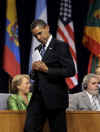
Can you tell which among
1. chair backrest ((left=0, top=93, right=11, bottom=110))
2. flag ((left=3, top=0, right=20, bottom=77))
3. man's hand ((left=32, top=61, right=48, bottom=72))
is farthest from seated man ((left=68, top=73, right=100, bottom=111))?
flag ((left=3, top=0, right=20, bottom=77))

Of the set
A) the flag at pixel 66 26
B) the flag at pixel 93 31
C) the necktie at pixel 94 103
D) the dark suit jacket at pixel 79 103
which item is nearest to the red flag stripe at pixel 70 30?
the flag at pixel 66 26

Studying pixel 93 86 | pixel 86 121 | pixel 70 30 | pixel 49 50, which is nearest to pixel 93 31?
pixel 70 30

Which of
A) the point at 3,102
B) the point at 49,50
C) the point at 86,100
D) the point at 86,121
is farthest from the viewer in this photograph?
the point at 86,100

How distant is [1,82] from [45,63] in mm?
4131

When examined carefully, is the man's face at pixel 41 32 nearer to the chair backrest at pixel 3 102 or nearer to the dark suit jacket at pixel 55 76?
the dark suit jacket at pixel 55 76

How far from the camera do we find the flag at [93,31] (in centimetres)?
745

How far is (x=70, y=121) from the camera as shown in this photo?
365cm

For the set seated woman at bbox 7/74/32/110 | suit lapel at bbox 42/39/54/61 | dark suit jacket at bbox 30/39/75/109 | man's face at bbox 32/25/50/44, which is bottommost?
seated woman at bbox 7/74/32/110

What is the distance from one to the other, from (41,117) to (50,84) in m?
0.28

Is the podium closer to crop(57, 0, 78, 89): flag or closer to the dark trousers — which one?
the dark trousers

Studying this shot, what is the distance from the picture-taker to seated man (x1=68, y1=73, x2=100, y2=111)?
4.58 metres

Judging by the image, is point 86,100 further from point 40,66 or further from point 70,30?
point 70,30

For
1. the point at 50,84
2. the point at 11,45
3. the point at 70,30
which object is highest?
the point at 70,30

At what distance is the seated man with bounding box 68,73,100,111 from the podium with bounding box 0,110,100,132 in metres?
0.84
